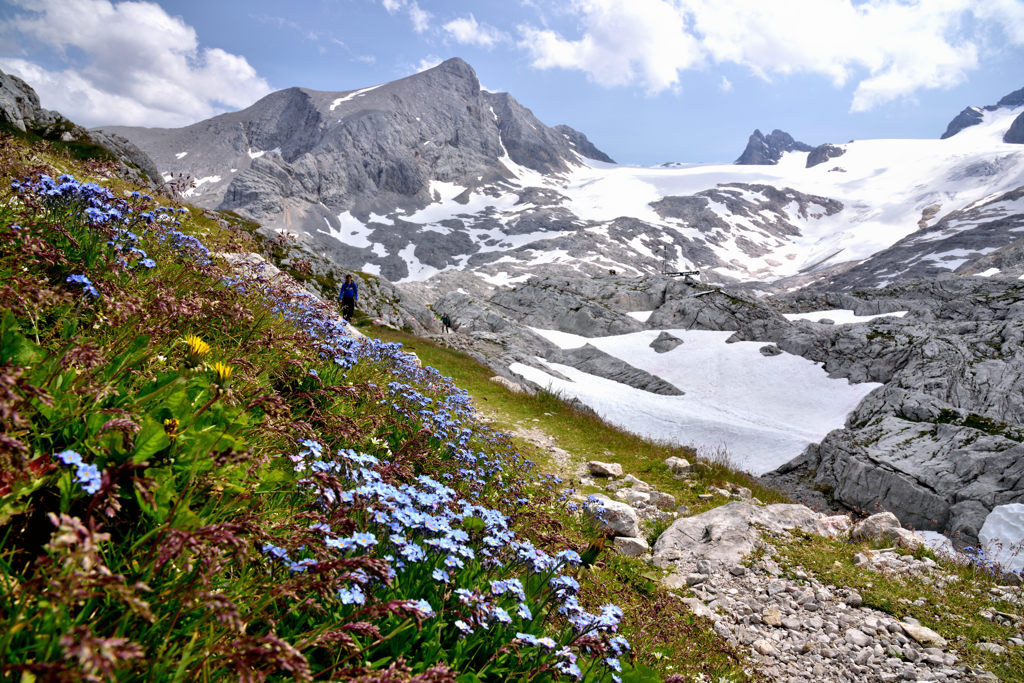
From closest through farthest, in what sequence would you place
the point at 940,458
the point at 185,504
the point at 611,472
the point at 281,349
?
the point at 185,504
the point at 281,349
the point at 611,472
the point at 940,458

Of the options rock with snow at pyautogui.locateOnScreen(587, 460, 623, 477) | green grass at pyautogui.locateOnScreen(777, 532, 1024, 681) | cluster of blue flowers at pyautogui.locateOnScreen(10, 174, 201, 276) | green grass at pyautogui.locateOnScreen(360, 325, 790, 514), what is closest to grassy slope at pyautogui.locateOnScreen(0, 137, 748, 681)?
cluster of blue flowers at pyautogui.locateOnScreen(10, 174, 201, 276)

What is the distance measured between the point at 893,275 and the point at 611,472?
171 meters

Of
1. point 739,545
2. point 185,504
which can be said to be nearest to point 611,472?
point 739,545

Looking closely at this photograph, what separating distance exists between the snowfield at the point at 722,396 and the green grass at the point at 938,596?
14518 mm

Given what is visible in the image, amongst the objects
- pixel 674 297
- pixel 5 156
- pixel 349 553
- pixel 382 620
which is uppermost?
pixel 674 297

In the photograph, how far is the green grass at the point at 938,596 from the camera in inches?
193

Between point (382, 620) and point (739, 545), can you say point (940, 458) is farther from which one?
point (382, 620)

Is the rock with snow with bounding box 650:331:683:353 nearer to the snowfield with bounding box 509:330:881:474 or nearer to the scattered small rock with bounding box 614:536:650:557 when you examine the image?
the snowfield with bounding box 509:330:881:474

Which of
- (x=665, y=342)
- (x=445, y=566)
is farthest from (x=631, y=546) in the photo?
(x=665, y=342)

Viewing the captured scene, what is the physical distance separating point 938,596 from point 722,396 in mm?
36436

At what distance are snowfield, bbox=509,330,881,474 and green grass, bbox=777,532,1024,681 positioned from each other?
1452 cm

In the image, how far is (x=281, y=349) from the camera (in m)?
5.45

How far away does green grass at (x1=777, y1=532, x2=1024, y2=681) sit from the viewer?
16.1 ft

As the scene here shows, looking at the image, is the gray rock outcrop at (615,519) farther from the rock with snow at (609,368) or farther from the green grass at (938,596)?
the rock with snow at (609,368)
